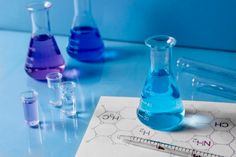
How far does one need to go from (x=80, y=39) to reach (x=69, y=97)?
193 millimetres

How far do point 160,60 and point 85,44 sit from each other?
11.4 inches

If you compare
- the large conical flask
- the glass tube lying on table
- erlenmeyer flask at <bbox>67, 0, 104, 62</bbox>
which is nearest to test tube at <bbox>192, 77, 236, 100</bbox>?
the glass tube lying on table

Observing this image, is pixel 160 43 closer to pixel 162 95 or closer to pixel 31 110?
pixel 162 95

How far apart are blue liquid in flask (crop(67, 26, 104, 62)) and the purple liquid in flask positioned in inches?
2.7

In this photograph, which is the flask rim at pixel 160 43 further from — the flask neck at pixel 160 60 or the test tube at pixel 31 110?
the test tube at pixel 31 110

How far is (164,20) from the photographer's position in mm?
1070

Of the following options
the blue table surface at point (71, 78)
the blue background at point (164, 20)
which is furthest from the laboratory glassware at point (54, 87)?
the blue background at point (164, 20)

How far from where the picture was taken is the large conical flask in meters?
0.78

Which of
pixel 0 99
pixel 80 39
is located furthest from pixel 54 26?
pixel 0 99

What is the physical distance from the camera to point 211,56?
1047mm

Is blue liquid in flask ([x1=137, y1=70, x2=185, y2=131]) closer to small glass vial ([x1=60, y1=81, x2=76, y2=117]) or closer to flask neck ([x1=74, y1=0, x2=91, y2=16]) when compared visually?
small glass vial ([x1=60, y1=81, x2=76, y2=117])

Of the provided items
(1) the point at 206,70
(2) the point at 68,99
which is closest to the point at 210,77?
(1) the point at 206,70

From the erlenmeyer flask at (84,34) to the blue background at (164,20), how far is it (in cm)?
8

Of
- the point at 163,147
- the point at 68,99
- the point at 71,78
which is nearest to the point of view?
the point at 163,147
